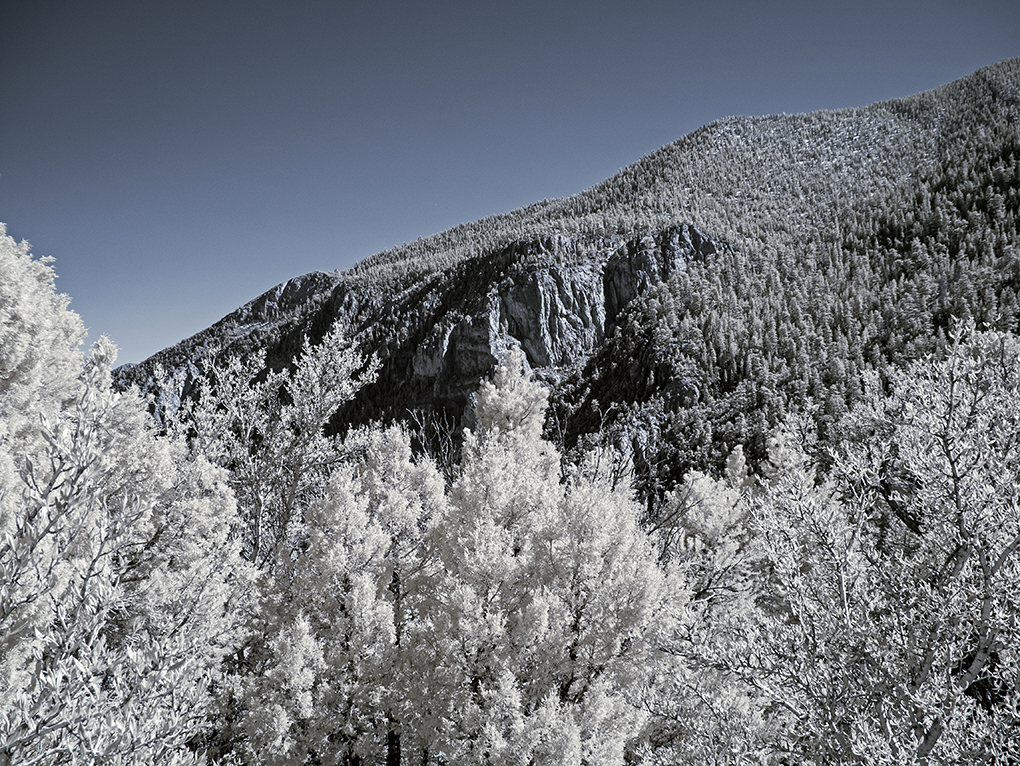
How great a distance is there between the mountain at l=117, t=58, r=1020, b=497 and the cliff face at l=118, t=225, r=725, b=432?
0.50 metres

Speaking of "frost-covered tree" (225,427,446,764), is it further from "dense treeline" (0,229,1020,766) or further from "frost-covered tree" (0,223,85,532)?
"frost-covered tree" (0,223,85,532)

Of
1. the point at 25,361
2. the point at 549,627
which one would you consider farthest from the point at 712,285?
the point at 25,361

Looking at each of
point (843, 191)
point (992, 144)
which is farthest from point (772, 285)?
point (992, 144)

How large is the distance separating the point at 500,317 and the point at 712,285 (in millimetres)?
42109

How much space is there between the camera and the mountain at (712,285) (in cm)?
7325

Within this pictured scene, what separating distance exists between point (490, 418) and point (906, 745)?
507 inches

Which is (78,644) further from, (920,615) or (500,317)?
(500,317)

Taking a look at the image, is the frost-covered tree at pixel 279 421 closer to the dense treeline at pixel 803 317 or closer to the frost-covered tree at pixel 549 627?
the frost-covered tree at pixel 549 627

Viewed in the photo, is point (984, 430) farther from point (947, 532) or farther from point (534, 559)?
point (534, 559)

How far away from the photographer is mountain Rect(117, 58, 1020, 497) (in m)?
73.2

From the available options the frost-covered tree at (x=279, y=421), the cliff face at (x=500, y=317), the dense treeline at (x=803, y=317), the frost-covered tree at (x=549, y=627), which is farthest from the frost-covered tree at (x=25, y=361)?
the cliff face at (x=500, y=317)

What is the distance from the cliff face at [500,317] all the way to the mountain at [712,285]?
0.50 metres

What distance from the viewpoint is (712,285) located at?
315 feet

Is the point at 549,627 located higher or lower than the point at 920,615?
lower
